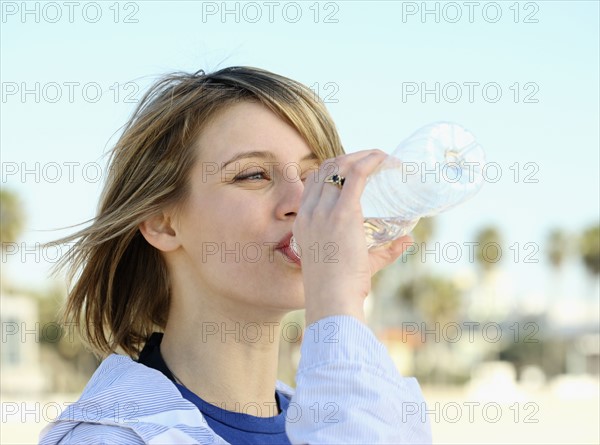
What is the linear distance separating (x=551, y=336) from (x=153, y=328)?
3684 inches

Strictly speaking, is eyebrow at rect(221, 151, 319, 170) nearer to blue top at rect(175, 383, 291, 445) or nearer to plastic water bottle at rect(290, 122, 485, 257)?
plastic water bottle at rect(290, 122, 485, 257)

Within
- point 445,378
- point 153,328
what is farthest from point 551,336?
point 153,328

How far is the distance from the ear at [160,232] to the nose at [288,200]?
18.4 inches

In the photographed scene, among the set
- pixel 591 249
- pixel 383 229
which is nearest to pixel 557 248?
pixel 591 249

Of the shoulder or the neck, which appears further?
the neck

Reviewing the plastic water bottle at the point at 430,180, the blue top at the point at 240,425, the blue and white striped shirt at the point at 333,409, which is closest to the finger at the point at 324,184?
the blue and white striped shirt at the point at 333,409

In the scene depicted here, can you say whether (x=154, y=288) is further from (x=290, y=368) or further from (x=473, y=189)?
(x=290, y=368)

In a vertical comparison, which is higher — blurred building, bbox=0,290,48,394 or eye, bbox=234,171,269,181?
eye, bbox=234,171,269,181

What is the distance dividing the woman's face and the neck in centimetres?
8

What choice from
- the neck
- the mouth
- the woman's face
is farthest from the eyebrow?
the neck

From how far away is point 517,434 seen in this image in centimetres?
2788

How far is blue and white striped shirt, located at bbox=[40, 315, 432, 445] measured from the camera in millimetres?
2254

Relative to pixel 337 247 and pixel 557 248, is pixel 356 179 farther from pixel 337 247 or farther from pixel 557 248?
pixel 557 248

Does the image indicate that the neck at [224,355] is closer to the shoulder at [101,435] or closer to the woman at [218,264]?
the woman at [218,264]
